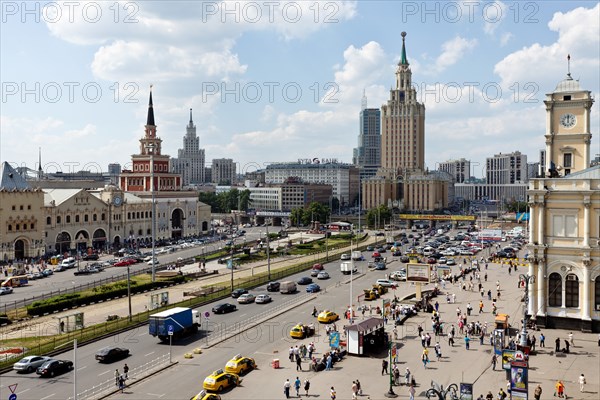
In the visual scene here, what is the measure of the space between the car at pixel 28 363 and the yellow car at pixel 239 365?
33.4 ft

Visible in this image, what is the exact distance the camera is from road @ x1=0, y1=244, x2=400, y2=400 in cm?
2952

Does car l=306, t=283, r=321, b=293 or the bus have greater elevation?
the bus

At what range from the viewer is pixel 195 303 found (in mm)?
49062

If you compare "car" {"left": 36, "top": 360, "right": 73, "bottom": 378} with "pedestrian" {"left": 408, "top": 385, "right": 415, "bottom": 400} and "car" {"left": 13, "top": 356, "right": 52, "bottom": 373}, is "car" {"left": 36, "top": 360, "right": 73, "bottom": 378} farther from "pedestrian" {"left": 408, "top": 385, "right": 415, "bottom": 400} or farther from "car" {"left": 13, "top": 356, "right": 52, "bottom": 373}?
"pedestrian" {"left": 408, "top": 385, "right": 415, "bottom": 400}

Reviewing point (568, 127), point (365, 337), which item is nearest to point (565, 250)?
point (568, 127)

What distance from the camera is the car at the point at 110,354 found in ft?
110

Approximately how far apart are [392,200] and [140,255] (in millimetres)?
109581

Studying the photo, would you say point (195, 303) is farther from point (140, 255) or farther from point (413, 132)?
point (413, 132)

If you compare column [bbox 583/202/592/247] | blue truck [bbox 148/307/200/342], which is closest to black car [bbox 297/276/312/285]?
blue truck [bbox 148/307/200/342]

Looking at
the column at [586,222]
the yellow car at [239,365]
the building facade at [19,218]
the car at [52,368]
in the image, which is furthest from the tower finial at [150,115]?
the column at [586,222]

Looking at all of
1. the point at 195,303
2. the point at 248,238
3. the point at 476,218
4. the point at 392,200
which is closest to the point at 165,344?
the point at 195,303

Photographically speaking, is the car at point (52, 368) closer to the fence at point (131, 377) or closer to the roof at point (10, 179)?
the fence at point (131, 377)

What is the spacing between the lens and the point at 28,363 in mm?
32188

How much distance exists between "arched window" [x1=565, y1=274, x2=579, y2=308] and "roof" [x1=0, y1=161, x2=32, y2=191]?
223 ft
